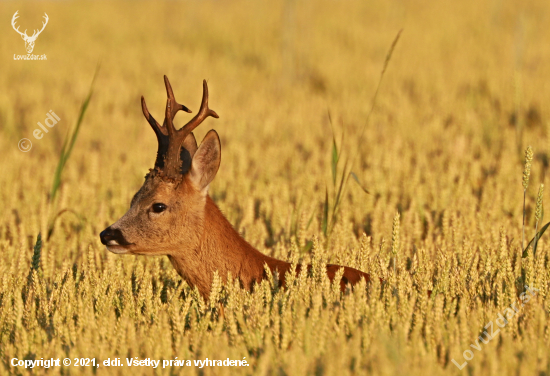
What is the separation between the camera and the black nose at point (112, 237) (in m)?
3.99

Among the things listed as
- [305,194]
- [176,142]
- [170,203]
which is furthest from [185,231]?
[305,194]

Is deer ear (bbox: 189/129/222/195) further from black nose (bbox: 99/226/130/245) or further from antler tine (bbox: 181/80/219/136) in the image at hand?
black nose (bbox: 99/226/130/245)

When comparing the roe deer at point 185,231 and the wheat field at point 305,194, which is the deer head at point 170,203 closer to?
the roe deer at point 185,231

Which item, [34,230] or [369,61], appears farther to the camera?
[369,61]

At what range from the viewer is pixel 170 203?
4.14m

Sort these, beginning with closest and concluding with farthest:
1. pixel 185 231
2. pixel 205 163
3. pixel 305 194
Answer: pixel 185 231
pixel 205 163
pixel 305 194

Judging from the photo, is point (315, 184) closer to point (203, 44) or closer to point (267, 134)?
point (267, 134)

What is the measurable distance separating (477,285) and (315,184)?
2.99m

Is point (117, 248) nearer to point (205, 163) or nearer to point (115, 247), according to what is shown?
point (115, 247)

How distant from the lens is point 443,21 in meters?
17.1

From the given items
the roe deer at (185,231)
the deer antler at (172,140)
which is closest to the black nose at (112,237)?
the roe deer at (185,231)

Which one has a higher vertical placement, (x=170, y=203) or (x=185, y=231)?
(x=170, y=203)

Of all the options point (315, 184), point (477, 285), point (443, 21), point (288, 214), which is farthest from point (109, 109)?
point (443, 21)

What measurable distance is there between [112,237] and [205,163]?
725 millimetres
